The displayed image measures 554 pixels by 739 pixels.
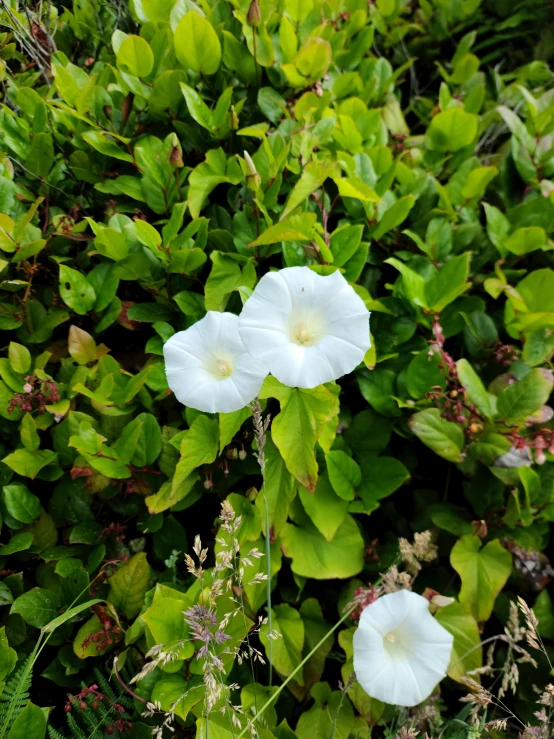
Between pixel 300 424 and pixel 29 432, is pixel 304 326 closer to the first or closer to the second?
pixel 300 424

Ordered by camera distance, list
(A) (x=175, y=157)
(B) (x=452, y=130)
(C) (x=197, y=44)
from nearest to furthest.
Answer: (A) (x=175, y=157) < (C) (x=197, y=44) < (B) (x=452, y=130)

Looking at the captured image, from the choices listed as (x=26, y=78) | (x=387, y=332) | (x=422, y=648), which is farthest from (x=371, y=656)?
(x=26, y=78)

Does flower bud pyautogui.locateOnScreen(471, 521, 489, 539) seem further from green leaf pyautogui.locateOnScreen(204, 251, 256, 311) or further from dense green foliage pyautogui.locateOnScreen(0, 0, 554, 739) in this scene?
green leaf pyautogui.locateOnScreen(204, 251, 256, 311)

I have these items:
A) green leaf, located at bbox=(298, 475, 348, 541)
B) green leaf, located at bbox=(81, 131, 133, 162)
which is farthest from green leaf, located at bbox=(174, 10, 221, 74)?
green leaf, located at bbox=(298, 475, 348, 541)

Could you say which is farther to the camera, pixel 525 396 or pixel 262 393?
pixel 525 396

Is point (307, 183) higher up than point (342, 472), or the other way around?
point (307, 183)

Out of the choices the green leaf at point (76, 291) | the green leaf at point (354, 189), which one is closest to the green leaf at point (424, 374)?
the green leaf at point (354, 189)

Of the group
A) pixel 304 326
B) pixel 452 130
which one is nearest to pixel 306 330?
pixel 304 326

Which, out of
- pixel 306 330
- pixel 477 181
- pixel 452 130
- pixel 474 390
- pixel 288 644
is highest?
pixel 452 130
